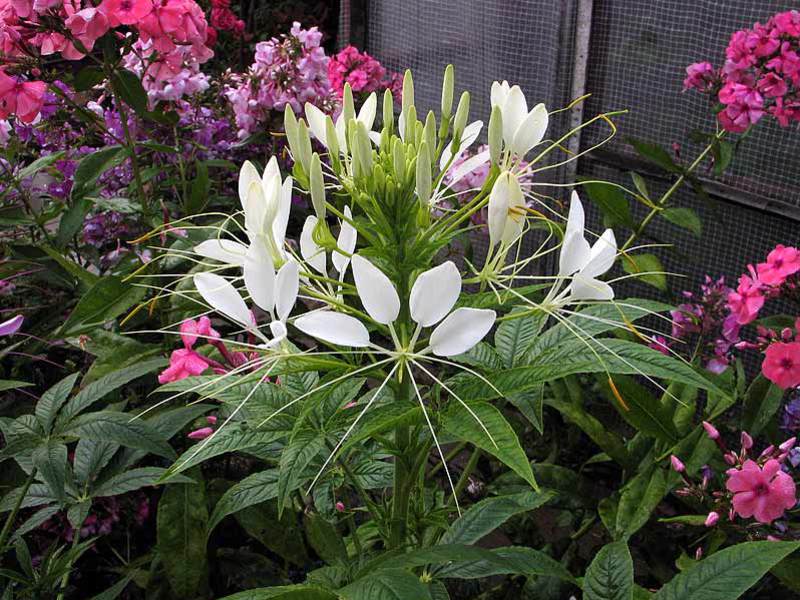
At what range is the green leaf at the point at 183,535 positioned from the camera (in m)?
0.94

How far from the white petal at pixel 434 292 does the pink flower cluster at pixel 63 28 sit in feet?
2.38

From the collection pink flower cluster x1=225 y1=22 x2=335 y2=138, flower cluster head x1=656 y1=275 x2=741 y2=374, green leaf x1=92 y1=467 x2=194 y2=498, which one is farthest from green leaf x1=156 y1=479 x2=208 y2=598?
pink flower cluster x1=225 y1=22 x2=335 y2=138

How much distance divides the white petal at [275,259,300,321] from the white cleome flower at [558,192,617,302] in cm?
21

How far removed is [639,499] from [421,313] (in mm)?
595

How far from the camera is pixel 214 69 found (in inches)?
139

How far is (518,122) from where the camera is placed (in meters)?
0.74

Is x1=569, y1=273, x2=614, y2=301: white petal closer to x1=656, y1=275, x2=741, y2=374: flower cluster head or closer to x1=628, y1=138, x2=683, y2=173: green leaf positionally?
x1=656, y1=275, x2=741, y2=374: flower cluster head

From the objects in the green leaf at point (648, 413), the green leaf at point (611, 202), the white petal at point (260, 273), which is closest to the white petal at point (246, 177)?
the white petal at point (260, 273)

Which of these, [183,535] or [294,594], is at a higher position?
[294,594]

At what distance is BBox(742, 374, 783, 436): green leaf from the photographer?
3.65 feet

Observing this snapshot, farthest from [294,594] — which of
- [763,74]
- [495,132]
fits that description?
[763,74]

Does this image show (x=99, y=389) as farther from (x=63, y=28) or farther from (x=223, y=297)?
(x=63, y=28)

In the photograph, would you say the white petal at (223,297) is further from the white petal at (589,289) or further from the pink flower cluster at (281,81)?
the pink flower cluster at (281,81)

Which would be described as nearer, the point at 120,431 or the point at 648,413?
the point at 120,431
